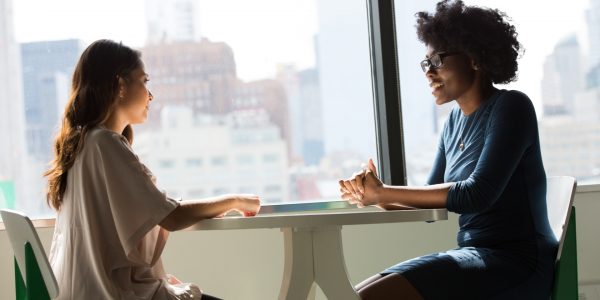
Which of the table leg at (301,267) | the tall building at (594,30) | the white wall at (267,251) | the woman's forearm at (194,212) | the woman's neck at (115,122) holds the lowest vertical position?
the white wall at (267,251)

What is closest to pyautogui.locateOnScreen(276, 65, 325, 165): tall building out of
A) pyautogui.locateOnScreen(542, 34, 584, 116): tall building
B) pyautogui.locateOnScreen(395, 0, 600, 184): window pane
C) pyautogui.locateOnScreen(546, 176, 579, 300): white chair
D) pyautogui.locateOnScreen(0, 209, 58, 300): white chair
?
pyautogui.locateOnScreen(395, 0, 600, 184): window pane

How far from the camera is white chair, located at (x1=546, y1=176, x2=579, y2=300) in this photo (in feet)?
6.85

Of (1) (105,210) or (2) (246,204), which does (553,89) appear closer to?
(2) (246,204)

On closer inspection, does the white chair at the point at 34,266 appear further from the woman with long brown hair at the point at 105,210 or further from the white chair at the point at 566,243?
the white chair at the point at 566,243

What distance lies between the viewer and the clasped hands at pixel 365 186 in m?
2.29

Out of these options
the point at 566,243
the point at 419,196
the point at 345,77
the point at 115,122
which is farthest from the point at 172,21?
the point at 566,243

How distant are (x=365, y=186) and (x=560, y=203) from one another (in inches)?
21.4

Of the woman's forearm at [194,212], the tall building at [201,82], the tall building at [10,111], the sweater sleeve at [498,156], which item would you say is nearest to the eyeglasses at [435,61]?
the sweater sleeve at [498,156]

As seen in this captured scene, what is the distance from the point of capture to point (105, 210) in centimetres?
204

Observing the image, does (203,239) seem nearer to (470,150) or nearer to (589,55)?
(470,150)

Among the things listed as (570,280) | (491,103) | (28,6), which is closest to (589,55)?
(491,103)

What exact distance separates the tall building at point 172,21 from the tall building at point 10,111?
0.62 meters

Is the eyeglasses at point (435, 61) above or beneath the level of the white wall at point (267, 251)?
above

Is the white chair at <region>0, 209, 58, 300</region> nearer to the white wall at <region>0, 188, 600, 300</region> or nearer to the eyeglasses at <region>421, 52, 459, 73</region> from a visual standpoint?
the eyeglasses at <region>421, 52, 459, 73</region>
